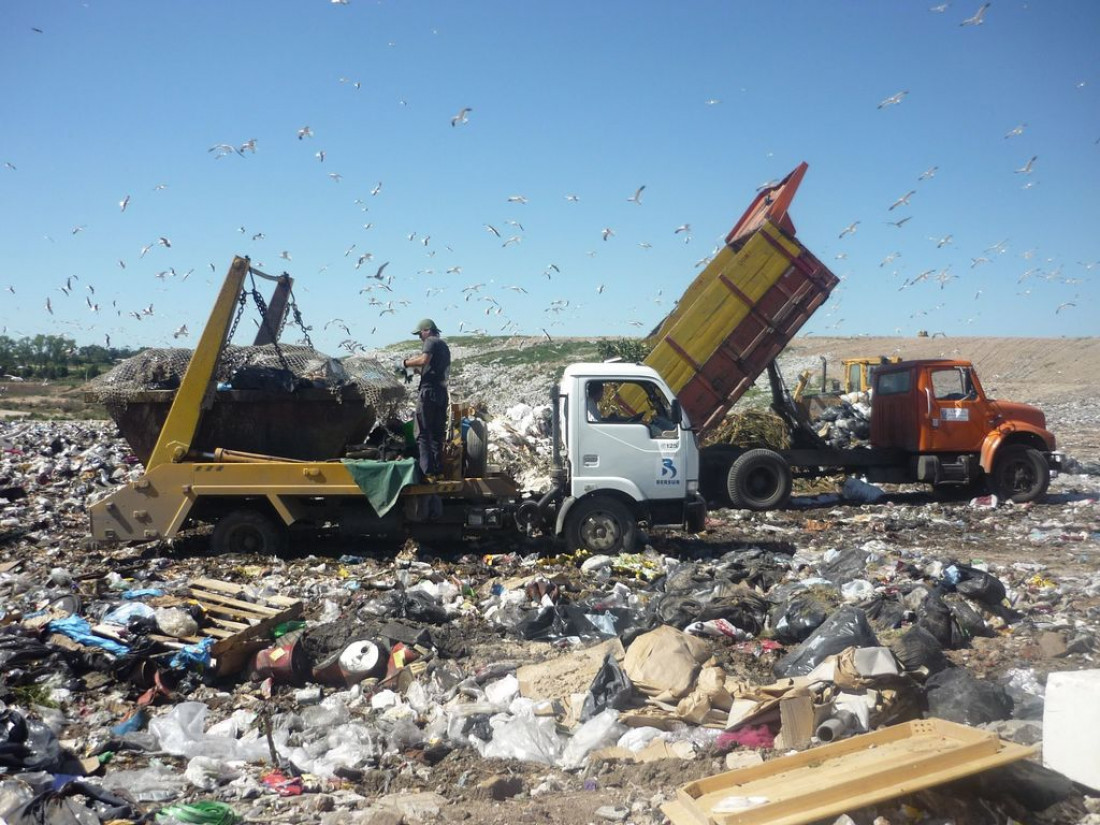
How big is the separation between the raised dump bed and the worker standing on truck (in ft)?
3.61

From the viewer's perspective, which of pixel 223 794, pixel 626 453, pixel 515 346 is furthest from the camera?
pixel 515 346

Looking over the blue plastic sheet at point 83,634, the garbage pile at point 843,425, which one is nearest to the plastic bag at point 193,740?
the blue plastic sheet at point 83,634

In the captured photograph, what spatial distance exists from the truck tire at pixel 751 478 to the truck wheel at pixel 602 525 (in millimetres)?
3417

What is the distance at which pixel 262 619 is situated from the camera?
18.8 ft

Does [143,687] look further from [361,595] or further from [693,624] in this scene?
[693,624]

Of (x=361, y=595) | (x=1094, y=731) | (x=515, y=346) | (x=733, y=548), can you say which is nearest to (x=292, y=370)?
(x=361, y=595)

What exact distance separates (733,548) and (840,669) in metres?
4.41

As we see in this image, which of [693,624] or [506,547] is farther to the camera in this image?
[506,547]

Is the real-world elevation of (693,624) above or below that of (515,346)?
below

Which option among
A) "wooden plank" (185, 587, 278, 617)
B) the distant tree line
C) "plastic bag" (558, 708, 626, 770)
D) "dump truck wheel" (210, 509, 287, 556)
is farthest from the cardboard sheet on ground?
the distant tree line

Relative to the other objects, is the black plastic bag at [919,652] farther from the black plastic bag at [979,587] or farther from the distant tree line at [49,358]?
the distant tree line at [49,358]

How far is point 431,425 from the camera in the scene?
8094mm

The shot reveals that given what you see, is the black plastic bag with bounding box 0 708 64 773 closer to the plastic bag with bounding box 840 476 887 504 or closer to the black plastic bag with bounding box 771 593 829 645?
the black plastic bag with bounding box 771 593 829 645

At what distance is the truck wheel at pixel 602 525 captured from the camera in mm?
8250
